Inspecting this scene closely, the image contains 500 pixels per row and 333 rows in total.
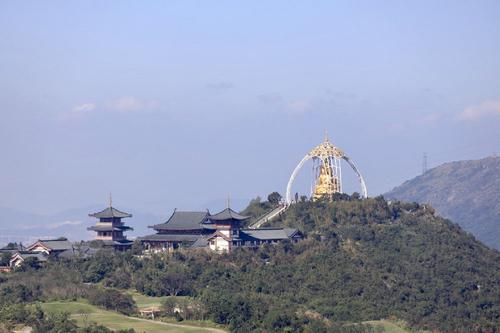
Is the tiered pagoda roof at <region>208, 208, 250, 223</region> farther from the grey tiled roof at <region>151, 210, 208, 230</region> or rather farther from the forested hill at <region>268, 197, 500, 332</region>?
the forested hill at <region>268, 197, 500, 332</region>

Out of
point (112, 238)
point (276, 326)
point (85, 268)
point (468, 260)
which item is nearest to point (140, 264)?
point (85, 268)

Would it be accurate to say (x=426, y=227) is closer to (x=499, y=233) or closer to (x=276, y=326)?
(x=276, y=326)

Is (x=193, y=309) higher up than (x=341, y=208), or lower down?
lower down

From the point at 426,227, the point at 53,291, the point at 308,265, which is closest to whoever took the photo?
the point at 53,291

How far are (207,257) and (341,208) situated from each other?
10.0m

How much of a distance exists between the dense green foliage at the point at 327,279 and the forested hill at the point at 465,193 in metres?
55.5

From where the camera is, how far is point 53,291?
5900 centimetres

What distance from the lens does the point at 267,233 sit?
67875 mm

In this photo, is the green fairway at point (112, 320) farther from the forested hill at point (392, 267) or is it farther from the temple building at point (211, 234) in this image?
the temple building at point (211, 234)

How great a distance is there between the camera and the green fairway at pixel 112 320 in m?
52.2

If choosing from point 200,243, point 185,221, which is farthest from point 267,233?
point 185,221

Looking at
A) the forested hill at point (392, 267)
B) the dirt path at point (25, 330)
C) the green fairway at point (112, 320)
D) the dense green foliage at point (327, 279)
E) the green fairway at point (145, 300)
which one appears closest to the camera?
the dirt path at point (25, 330)

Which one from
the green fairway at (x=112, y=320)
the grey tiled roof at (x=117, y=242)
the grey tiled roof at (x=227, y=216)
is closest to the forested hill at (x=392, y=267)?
the grey tiled roof at (x=227, y=216)

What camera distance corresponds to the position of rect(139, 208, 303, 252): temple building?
217 ft
